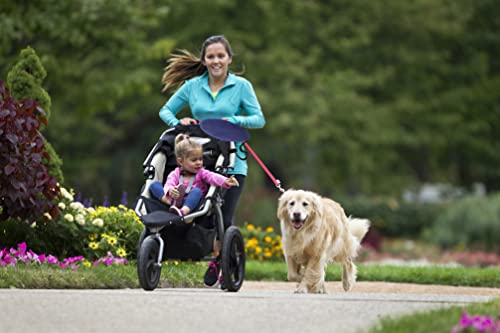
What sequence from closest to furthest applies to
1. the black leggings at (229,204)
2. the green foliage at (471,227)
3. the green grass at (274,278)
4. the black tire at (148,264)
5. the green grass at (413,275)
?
the green grass at (274,278) → the black tire at (148,264) → the black leggings at (229,204) → the green grass at (413,275) → the green foliage at (471,227)

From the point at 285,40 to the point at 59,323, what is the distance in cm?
2742

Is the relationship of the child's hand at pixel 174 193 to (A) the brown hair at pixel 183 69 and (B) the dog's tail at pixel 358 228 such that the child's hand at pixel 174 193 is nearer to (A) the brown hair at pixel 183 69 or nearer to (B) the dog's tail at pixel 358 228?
(A) the brown hair at pixel 183 69

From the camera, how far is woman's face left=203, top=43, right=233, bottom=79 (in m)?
10.0

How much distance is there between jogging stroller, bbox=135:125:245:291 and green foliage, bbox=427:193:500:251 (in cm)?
1693

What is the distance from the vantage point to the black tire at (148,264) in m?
8.86

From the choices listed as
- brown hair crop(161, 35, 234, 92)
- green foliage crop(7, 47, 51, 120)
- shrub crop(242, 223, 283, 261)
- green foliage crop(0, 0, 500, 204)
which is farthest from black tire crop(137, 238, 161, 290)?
green foliage crop(0, 0, 500, 204)

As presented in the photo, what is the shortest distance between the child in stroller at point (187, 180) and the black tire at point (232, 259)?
1.36 feet

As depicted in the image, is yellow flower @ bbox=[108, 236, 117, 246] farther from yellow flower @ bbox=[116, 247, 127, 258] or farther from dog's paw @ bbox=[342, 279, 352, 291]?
dog's paw @ bbox=[342, 279, 352, 291]

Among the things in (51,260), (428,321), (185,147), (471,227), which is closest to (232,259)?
(185,147)

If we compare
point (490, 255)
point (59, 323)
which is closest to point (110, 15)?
point (490, 255)

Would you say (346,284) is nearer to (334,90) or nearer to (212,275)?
(212,275)

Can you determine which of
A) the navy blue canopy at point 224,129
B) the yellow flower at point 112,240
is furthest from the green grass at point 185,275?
the navy blue canopy at point 224,129

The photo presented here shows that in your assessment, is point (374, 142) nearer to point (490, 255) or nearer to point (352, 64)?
point (352, 64)

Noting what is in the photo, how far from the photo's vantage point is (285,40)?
34000 millimetres
